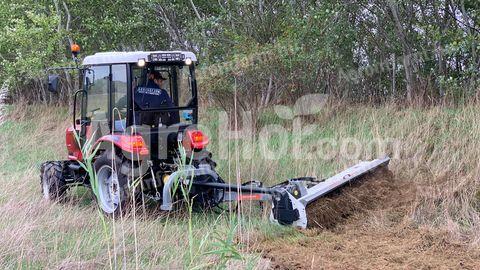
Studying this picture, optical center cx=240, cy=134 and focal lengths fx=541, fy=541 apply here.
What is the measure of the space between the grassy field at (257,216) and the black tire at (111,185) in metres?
0.23

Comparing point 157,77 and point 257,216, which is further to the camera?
point 157,77

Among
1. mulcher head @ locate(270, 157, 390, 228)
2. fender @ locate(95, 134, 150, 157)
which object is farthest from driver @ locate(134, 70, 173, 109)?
mulcher head @ locate(270, 157, 390, 228)

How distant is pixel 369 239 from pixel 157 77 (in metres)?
2.99

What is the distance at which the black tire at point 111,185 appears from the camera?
227 inches

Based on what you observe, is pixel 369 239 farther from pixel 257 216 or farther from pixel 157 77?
pixel 157 77

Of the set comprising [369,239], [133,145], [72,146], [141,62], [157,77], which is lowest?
[369,239]

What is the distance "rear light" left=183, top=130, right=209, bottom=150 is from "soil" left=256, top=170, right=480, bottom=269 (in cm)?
156

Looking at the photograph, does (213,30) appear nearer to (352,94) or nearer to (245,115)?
(245,115)

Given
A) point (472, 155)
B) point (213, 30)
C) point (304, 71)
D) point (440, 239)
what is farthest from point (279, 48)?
point (440, 239)

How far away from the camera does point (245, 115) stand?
10.0m

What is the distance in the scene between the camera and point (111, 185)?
6.13 meters

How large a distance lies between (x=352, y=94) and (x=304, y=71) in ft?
3.74

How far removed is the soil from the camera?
4375 mm

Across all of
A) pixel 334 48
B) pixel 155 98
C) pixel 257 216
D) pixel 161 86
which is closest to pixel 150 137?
pixel 155 98
